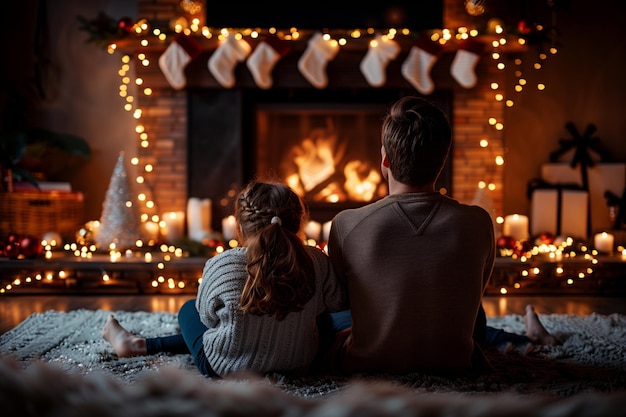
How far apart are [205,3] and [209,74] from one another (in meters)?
0.43

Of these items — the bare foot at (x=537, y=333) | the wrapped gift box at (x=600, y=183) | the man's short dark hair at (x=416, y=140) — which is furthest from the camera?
the wrapped gift box at (x=600, y=183)

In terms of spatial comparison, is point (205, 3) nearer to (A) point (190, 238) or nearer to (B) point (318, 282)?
(A) point (190, 238)

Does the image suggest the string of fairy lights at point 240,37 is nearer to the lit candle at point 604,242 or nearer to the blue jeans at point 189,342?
the lit candle at point 604,242

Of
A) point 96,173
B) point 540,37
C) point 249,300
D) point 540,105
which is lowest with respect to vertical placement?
point 249,300

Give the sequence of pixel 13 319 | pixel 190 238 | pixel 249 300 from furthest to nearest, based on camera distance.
A: pixel 190 238, pixel 13 319, pixel 249 300

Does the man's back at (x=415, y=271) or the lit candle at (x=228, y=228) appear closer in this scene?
the man's back at (x=415, y=271)

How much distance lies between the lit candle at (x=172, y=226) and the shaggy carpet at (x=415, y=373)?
3.61ft

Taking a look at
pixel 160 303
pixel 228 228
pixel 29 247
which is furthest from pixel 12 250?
pixel 228 228

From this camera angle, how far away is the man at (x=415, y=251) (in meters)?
1.50

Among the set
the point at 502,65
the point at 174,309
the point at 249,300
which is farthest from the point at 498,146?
the point at 249,300

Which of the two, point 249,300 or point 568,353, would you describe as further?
point 568,353

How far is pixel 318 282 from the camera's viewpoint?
1.60 metres

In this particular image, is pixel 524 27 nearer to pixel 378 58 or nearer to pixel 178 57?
pixel 378 58

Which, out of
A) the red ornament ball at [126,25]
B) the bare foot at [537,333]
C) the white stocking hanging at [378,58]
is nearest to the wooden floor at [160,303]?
the bare foot at [537,333]
